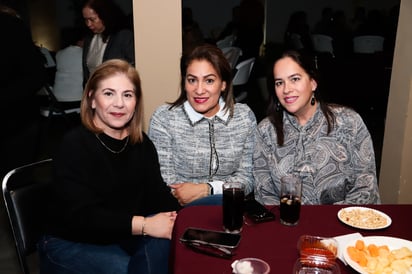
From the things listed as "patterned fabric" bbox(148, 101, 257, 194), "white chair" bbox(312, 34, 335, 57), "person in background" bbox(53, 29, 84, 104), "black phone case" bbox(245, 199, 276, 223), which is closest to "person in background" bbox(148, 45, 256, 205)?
"patterned fabric" bbox(148, 101, 257, 194)

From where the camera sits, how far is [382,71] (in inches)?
196

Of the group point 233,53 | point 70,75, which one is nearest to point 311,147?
point 233,53

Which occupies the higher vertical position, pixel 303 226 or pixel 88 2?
pixel 88 2

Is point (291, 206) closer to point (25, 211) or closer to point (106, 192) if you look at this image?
point (106, 192)

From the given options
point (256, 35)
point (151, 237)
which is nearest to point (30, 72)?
point (151, 237)

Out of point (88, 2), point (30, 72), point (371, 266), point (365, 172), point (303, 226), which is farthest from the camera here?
point (88, 2)

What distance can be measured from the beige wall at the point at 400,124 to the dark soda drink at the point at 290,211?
1.64 m

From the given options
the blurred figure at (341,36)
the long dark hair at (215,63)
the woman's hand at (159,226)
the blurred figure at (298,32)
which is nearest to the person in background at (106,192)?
the woman's hand at (159,226)

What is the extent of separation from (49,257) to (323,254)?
3.19ft

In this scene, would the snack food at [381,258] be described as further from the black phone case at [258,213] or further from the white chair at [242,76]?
the white chair at [242,76]

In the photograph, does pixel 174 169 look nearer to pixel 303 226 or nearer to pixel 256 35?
pixel 303 226

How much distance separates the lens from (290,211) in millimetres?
1290

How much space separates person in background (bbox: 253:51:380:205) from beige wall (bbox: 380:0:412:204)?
0.97 metres

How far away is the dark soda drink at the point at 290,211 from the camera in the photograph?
4.23ft
